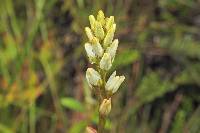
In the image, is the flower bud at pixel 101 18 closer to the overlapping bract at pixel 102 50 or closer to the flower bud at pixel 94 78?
the overlapping bract at pixel 102 50

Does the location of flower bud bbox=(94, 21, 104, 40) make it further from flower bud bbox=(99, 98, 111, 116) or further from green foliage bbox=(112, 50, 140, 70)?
green foliage bbox=(112, 50, 140, 70)

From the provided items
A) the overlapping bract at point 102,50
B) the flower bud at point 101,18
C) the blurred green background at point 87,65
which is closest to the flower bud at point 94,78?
the overlapping bract at point 102,50

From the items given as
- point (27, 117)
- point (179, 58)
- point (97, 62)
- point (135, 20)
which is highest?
point (135, 20)

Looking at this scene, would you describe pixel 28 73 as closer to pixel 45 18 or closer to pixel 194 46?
pixel 45 18

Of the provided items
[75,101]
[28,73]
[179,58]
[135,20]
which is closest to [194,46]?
[179,58]

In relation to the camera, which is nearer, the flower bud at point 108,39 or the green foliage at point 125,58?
the flower bud at point 108,39

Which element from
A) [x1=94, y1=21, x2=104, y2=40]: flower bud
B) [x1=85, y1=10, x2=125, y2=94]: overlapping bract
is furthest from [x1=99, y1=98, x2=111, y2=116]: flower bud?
[x1=94, y1=21, x2=104, y2=40]: flower bud
